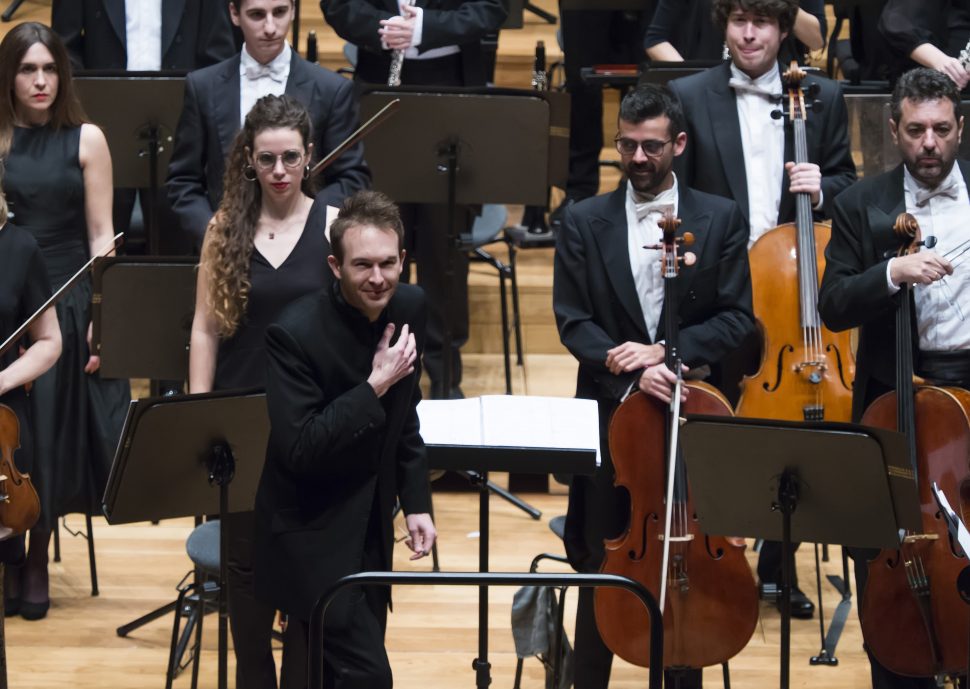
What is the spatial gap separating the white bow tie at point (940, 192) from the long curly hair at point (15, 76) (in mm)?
2266

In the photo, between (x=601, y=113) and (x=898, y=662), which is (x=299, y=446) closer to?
(x=898, y=662)

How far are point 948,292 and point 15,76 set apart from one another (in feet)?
8.18

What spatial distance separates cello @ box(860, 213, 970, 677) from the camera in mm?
3475

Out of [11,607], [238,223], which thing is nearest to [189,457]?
[238,223]

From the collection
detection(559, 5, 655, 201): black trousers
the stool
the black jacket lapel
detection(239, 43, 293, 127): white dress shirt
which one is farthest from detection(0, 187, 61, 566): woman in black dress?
detection(559, 5, 655, 201): black trousers

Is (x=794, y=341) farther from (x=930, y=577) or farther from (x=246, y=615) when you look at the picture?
(x=246, y=615)

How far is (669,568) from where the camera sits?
11.7 feet

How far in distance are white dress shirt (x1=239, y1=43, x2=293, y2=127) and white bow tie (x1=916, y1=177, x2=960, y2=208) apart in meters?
1.72

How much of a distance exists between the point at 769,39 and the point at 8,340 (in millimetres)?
2026

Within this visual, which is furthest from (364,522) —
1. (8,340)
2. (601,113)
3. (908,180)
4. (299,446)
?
(601,113)

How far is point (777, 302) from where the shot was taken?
410 cm

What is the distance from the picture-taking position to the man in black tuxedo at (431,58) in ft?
17.0

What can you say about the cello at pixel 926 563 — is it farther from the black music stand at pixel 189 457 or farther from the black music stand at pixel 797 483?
the black music stand at pixel 189 457

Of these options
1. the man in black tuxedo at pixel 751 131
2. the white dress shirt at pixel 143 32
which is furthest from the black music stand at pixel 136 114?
the man in black tuxedo at pixel 751 131
